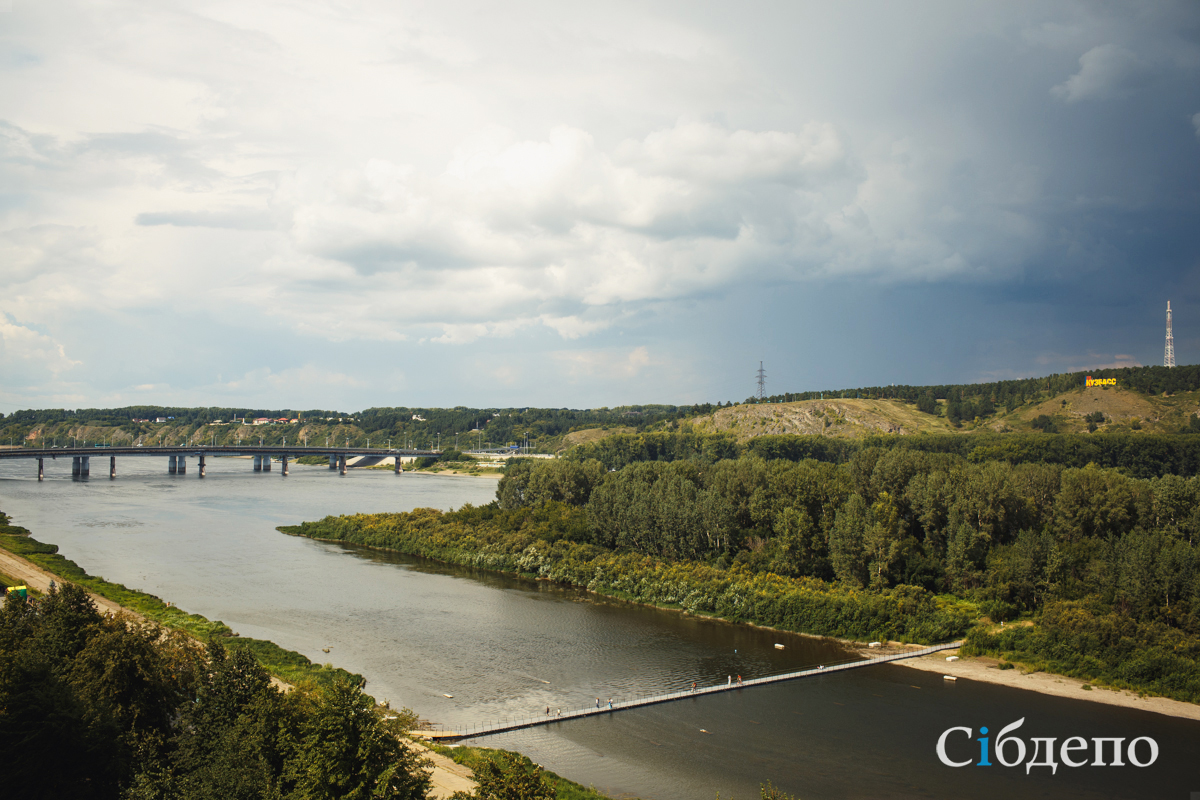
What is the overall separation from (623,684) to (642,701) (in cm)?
278

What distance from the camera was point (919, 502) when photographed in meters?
57.5

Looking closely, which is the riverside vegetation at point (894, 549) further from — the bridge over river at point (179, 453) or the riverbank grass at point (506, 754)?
the bridge over river at point (179, 453)

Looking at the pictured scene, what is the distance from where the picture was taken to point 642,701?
1348 inches

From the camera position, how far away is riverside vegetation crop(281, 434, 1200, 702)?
41.2m

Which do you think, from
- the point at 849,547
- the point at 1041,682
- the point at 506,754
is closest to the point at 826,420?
the point at 849,547

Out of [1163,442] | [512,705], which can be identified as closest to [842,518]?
[512,705]

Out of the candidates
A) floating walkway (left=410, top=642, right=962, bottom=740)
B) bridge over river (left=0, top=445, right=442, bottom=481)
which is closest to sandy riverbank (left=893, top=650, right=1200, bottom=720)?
floating walkway (left=410, top=642, right=962, bottom=740)

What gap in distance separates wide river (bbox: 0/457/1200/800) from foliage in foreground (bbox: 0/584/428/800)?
33.0ft

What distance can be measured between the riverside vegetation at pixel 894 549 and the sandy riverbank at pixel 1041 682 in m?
0.85

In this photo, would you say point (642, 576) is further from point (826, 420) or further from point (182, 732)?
point (826, 420)

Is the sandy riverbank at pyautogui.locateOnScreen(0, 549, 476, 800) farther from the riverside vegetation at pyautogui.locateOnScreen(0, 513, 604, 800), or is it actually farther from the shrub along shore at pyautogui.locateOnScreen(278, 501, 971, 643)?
the shrub along shore at pyautogui.locateOnScreen(278, 501, 971, 643)

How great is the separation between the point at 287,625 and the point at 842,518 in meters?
38.0

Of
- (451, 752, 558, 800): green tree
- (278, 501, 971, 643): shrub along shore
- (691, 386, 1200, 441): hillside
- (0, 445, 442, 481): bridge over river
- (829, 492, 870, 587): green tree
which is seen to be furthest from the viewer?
(0, 445, 442, 481): bridge over river

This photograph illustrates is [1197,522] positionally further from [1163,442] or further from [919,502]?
[1163,442]
